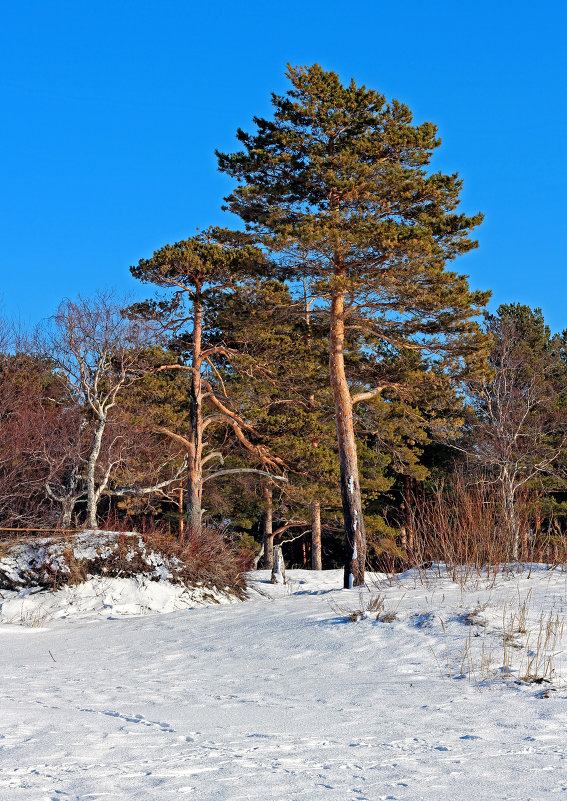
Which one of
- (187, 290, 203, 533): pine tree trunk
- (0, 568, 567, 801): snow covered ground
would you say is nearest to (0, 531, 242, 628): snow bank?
(0, 568, 567, 801): snow covered ground

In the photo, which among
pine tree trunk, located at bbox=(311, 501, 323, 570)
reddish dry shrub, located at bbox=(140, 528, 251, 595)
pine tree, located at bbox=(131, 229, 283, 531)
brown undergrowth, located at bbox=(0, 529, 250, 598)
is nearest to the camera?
brown undergrowth, located at bbox=(0, 529, 250, 598)

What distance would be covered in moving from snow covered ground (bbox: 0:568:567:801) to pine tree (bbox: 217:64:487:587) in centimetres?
497

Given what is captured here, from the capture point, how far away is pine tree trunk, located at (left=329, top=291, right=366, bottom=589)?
12719 millimetres

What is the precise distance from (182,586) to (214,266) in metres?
10.2

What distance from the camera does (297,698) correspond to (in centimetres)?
527

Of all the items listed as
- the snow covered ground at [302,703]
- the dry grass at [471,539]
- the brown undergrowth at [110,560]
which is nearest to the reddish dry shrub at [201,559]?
the brown undergrowth at [110,560]

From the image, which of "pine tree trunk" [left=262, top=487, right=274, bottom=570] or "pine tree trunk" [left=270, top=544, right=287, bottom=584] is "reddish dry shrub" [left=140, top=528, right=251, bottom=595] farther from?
"pine tree trunk" [left=262, top=487, right=274, bottom=570]

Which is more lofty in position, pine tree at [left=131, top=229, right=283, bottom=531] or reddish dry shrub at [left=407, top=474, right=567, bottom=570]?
pine tree at [left=131, top=229, right=283, bottom=531]

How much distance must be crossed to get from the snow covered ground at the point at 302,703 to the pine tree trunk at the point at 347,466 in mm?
2994

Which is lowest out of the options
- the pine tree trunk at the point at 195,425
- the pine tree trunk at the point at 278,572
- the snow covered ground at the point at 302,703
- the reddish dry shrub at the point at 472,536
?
the pine tree trunk at the point at 278,572

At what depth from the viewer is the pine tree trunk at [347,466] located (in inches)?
501

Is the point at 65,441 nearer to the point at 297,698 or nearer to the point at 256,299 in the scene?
the point at 256,299

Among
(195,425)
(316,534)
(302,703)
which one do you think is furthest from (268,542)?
(302,703)

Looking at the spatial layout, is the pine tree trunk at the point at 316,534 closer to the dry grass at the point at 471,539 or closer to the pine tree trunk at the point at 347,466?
the pine tree trunk at the point at 347,466
